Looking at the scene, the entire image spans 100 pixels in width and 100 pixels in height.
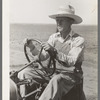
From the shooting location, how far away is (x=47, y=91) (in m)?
1.06

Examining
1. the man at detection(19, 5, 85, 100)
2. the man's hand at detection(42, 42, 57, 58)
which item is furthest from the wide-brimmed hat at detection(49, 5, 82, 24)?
the man's hand at detection(42, 42, 57, 58)

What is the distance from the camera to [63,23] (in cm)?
108

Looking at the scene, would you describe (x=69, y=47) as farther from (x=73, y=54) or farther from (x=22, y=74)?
(x=22, y=74)

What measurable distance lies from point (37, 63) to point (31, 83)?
0.26ft

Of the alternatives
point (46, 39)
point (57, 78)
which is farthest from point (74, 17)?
point (57, 78)

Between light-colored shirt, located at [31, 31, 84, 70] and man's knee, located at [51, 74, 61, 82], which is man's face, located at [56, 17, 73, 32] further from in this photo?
man's knee, located at [51, 74, 61, 82]

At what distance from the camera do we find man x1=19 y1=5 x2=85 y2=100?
106 centimetres

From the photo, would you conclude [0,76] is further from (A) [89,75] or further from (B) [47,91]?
(A) [89,75]

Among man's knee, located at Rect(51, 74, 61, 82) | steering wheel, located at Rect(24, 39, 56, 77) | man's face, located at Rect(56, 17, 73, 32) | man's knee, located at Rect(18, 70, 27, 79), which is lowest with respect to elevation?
man's knee, located at Rect(51, 74, 61, 82)

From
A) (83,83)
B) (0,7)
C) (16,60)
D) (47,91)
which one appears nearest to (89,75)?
(83,83)

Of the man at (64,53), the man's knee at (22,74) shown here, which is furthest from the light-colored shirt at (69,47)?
the man's knee at (22,74)

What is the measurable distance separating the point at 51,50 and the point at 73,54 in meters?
0.09

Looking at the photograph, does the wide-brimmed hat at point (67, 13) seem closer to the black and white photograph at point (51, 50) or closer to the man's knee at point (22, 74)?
the black and white photograph at point (51, 50)

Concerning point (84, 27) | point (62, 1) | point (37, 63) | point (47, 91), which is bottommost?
point (47, 91)
